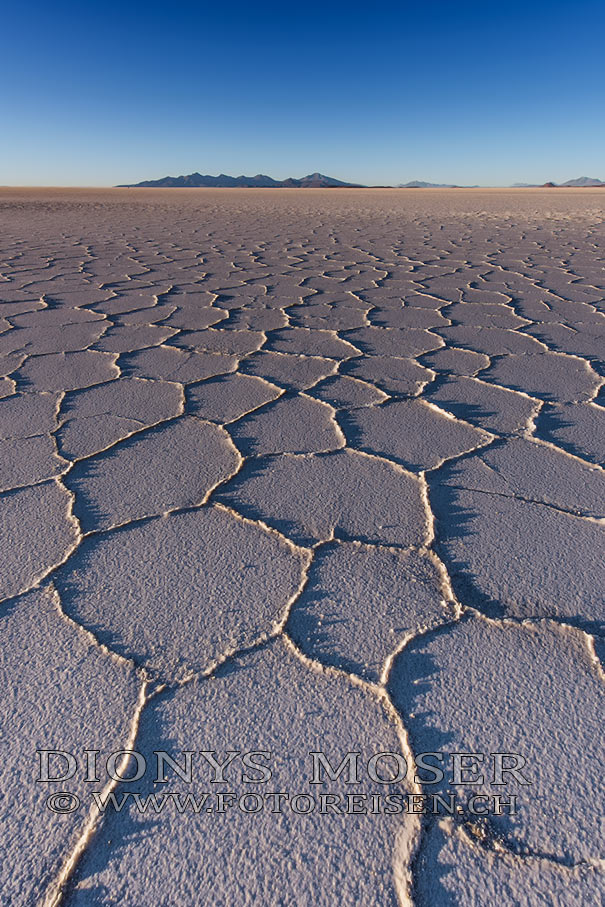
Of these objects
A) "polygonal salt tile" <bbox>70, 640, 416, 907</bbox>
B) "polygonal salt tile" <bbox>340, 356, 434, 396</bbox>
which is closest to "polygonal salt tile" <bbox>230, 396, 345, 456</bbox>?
"polygonal salt tile" <bbox>340, 356, 434, 396</bbox>

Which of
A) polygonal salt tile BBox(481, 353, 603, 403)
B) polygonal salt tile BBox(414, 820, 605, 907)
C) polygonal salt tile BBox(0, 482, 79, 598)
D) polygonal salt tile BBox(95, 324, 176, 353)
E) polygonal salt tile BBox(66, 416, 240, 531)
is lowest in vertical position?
polygonal salt tile BBox(95, 324, 176, 353)

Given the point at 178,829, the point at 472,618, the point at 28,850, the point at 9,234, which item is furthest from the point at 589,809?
the point at 9,234

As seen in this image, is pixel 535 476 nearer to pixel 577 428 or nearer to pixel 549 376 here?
pixel 577 428

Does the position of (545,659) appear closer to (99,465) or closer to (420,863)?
(420,863)

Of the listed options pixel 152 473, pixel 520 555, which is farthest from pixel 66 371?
pixel 520 555

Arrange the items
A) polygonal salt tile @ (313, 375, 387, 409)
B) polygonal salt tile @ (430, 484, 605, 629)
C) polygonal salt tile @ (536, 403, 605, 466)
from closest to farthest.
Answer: polygonal salt tile @ (430, 484, 605, 629), polygonal salt tile @ (536, 403, 605, 466), polygonal salt tile @ (313, 375, 387, 409)

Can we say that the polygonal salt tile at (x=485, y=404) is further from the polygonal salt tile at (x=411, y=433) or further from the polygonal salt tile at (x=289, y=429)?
the polygonal salt tile at (x=289, y=429)

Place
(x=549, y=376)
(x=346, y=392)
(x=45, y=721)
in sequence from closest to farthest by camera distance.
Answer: (x=45, y=721), (x=346, y=392), (x=549, y=376)

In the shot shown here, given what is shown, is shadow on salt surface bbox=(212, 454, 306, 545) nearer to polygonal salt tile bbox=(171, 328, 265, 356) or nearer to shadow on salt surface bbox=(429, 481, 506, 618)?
shadow on salt surface bbox=(429, 481, 506, 618)
